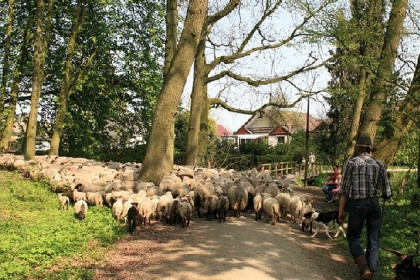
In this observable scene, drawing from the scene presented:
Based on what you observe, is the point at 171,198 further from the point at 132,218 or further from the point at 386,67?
the point at 386,67

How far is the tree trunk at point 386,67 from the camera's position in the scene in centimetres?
1032

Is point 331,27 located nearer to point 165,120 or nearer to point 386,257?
point 165,120

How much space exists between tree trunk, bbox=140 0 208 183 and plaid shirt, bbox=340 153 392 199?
7241 millimetres

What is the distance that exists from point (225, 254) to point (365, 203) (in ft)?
8.03

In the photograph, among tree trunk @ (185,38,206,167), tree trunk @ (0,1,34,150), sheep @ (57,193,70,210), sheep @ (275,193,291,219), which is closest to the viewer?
sheep @ (57,193,70,210)

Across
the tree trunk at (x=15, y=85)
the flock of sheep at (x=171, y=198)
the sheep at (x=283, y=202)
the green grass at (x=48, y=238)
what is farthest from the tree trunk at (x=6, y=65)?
the sheep at (x=283, y=202)

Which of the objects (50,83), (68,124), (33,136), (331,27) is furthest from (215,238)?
(50,83)

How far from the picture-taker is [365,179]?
641 cm

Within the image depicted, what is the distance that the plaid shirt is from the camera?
640cm

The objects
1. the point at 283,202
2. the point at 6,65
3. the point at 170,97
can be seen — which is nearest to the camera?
the point at 283,202

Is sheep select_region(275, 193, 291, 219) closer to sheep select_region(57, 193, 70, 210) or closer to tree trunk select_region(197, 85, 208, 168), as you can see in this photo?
sheep select_region(57, 193, 70, 210)

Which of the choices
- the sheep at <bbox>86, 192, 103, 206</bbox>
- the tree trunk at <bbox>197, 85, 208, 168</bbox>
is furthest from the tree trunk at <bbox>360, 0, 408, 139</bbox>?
the tree trunk at <bbox>197, 85, 208, 168</bbox>

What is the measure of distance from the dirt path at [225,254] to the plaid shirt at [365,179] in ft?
4.74

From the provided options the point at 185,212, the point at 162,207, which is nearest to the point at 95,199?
the point at 162,207
